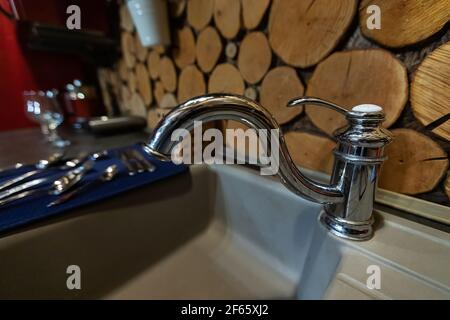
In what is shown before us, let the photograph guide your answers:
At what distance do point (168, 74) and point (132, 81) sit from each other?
0.28 m

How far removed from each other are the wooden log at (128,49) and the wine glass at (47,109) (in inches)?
11.7

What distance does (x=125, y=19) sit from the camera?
2.68 ft

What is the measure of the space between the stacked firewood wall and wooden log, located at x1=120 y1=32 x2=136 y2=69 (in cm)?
33

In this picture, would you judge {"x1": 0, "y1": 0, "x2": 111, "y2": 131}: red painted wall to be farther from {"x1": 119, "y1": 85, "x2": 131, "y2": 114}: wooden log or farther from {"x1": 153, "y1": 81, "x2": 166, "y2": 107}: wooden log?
{"x1": 153, "y1": 81, "x2": 166, "y2": 107}: wooden log

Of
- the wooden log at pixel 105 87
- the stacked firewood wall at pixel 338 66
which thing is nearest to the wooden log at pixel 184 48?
the stacked firewood wall at pixel 338 66

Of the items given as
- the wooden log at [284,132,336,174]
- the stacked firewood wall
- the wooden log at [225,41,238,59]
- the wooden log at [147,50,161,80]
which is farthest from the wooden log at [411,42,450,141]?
the wooden log at [147,50,161,80]

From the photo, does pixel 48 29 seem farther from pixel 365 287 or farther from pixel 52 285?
pixel 365 287

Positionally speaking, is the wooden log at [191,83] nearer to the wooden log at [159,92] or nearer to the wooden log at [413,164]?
the wooden log at [159,92]

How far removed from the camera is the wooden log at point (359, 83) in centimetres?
29

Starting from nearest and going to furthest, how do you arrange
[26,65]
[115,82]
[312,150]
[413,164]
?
1. [413,164]
2. [312,150]
3. [26,65]
4. [115,82]

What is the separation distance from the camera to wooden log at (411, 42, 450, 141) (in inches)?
10.1
